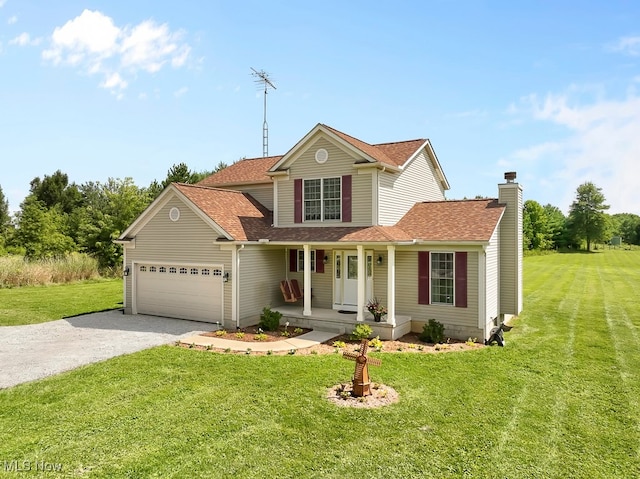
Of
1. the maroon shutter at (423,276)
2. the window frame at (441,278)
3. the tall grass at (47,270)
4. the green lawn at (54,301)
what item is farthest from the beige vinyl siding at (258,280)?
the tall grass at (47,270)

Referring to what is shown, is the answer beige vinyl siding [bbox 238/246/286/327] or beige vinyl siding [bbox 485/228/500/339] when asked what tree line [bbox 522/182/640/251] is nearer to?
beige vinyl siding [bbox 485/228/500/339]

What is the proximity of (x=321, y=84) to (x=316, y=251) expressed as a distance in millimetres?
6375

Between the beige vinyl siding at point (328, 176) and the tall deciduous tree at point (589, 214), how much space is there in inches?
2706

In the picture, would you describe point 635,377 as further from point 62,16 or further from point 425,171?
point 62,16

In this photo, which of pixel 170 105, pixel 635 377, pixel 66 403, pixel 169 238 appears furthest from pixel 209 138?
pixel 635 377

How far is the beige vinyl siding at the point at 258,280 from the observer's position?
547 inches

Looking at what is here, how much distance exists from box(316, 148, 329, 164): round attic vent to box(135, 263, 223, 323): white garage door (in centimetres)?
528

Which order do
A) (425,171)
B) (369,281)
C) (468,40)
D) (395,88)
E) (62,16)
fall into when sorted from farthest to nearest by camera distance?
1. (425,171)
2. (395,88)
3. (369,281)
4. (468,40)
5. (62,16)

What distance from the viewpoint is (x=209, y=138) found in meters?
22.9

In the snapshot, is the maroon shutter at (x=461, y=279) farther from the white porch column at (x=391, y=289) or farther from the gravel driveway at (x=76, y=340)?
the gravel driveway at (x=76, y=340)

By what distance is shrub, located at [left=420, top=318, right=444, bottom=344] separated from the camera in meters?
12.2

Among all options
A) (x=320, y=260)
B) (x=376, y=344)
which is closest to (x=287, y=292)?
(x=320, y=260)

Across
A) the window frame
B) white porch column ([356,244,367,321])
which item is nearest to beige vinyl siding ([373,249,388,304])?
white porch column ([356,244,367,321])

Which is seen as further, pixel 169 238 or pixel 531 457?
pixel 169 238
